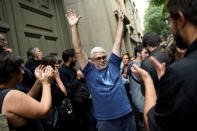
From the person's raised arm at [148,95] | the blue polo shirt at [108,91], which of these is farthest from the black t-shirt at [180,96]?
the blue polo shirt at [108,91]

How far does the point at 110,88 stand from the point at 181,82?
163cm

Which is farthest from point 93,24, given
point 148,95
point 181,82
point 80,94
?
point 181,82

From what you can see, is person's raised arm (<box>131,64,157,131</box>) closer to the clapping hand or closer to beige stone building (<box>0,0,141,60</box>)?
the clapping hand

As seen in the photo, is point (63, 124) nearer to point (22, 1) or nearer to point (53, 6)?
point (22, 1)

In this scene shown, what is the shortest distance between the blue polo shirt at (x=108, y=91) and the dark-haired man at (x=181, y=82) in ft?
4.33

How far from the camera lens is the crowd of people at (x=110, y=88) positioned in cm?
99

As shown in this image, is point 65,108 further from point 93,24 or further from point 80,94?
point 93,24

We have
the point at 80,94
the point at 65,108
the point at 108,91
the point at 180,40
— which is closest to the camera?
the point at 180,40

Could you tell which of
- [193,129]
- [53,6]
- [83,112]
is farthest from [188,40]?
[53,6]

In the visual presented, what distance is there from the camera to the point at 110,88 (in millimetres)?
2547

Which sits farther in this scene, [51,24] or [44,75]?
[51,24]

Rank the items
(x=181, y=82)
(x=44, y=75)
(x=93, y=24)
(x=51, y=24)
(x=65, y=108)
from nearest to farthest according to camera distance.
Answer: (x=181, y=82) → (x=44, y=75) → (x=65, y=108) → (x=51, y=24) → (x=93, y=24)

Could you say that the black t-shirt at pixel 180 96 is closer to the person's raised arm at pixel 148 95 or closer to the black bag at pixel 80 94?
the person's raised arm at pixel 148 95

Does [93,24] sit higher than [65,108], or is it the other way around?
[93,24]
